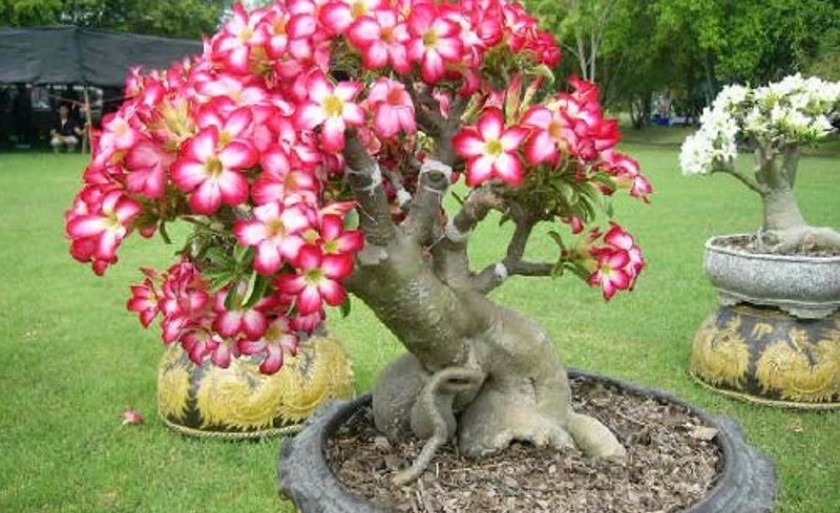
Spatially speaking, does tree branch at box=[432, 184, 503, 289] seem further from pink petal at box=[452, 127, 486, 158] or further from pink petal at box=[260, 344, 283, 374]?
pink petal at box=[260, 344, 283, 374]

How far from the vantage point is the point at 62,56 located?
17.0 metres

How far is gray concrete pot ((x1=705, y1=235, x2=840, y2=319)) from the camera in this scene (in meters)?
3.93

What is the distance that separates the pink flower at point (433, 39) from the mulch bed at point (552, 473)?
2.42ft

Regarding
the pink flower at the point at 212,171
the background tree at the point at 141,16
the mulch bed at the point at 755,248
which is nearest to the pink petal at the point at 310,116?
the pink flower at the point at 212,171

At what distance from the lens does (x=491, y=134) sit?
4.16 ft

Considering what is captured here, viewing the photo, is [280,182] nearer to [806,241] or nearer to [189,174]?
[189,174]

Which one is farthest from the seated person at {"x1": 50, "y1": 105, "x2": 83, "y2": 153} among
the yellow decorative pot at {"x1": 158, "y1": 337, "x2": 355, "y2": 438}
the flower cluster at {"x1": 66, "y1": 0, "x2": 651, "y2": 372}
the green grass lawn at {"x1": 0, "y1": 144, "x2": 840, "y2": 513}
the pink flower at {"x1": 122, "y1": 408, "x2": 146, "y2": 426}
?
the flower cluster at {"x1": 66, "y1": 0, "x2": 651, "y2": 372}

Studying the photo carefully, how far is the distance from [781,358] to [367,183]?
325cm

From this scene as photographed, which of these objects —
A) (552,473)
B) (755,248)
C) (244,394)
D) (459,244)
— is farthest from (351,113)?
(755,248)

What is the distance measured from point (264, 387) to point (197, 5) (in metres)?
25.8

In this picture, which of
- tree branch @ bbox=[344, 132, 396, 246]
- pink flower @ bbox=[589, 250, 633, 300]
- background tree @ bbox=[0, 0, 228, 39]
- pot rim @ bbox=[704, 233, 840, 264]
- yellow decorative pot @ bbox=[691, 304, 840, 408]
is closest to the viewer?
tree branch @ bbox=[344, 132, 396, 246]

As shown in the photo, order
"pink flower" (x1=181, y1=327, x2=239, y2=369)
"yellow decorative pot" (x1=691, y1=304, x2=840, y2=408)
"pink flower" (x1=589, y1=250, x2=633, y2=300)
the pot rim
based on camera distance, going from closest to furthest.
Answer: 1. "pink flower" (x1=181, y1=327, x2=239, y2=369)
2. "pink flower" (x1=589, y1=250, x2=633, y2=300)
3. the pot rim
4. "yellow decorative pot" (x1=691, y1=304, x2=840, y2=408)

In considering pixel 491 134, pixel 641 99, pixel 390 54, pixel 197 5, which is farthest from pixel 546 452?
pixel 641 99

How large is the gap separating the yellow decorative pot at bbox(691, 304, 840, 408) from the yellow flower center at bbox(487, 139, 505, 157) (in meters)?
3.25
